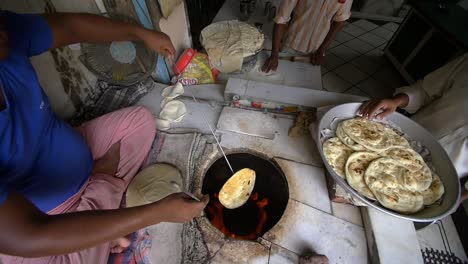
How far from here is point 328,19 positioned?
216cm

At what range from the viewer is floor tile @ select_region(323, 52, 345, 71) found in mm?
3828

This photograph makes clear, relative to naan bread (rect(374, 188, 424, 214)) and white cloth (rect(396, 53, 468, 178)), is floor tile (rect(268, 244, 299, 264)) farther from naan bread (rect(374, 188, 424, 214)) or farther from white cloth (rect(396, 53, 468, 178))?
white cloth (rect(396, 53, 468, 178))

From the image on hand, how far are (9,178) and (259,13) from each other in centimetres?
321

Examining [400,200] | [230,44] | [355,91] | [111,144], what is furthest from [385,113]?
[355,91]

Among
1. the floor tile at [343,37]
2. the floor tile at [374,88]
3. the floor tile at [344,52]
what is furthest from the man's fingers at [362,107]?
the floor tile at [343,37]

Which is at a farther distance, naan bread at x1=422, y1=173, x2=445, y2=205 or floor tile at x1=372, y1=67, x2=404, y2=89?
floor tile at x1=372, y1=67, x2=404, y2=89

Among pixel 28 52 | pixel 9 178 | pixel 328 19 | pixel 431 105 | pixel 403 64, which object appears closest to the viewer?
pixel 9 178

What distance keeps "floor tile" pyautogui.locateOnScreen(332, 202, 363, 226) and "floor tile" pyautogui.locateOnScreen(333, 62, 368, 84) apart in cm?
280

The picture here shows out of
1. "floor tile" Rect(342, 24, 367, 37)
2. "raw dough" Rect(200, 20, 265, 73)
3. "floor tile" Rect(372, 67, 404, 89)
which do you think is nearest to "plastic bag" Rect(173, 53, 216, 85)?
→ "raw dough" Rect(200, 20, 265, 73)

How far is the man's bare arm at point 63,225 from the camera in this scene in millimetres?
738

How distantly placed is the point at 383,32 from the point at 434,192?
468 cm

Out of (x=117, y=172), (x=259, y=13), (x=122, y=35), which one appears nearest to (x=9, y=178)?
(x=117, y=172)

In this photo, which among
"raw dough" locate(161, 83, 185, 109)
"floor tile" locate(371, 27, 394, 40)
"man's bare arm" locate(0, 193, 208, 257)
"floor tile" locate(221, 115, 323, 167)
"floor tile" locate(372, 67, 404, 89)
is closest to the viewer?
"man's bare arm" locate(0, 193, 208, 257)

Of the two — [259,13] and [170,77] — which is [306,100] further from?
[259,13]
